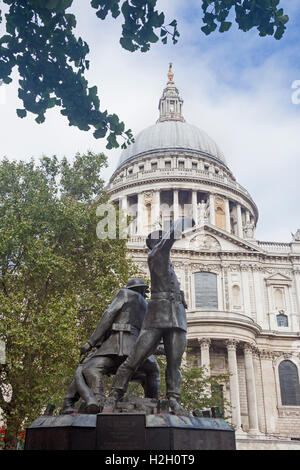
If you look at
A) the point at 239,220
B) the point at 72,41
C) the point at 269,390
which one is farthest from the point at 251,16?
the point at 239,220

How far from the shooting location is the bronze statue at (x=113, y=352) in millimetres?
6742

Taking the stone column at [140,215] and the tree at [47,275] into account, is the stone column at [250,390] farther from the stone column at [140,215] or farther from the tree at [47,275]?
the stone column at [140,215]

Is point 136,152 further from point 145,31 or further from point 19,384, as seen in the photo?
point 145,31

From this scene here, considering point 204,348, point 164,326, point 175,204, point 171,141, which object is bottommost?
point 164,326

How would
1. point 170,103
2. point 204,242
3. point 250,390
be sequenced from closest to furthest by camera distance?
point 250,390, point 204,242, point 170,103

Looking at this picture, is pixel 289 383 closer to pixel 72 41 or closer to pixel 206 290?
pixel 206 290

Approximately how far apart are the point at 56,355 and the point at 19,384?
5.15ft

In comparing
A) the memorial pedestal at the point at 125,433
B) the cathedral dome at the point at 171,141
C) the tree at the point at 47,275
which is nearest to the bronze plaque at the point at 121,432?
the memorial pedestal at the point at 125,433

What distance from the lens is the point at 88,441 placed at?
5.75 metres

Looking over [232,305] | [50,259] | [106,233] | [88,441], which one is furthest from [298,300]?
[88,441]

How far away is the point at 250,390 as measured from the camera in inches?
1373

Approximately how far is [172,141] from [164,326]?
195 feet

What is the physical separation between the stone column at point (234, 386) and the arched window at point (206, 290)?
546 centimetres
